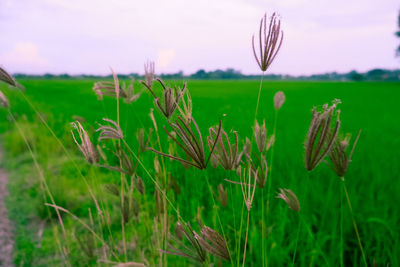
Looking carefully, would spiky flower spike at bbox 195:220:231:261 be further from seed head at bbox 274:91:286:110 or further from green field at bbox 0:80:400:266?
seed head at bbox 274:91:286:110

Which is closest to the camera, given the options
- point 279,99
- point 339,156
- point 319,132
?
point 319,132

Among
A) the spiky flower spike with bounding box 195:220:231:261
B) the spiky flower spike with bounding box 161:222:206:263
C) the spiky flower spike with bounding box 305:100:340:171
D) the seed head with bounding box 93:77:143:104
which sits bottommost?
the spiky flower spike with bounding box 161:222:206:263

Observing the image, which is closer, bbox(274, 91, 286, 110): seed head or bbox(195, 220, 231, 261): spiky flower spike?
bbox(195, 220, 231, 261): spiky flower spike

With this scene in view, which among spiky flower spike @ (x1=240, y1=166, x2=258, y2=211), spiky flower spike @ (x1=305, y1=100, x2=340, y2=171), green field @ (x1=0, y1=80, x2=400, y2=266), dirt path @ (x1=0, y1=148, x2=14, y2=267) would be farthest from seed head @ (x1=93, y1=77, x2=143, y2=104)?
dirt path @ (x1=0, y1=148, x2=14, y2=267)

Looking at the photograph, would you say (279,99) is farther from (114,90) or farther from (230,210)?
(230,210)

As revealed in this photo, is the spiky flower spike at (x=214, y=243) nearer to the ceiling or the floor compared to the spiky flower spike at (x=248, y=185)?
nearer to the floor

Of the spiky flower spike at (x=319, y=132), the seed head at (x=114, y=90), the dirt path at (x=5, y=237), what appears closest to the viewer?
the spiky flower spike at (x=319, y=132)

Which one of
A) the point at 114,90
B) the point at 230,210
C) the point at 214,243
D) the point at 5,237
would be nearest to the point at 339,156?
the point at 214,243

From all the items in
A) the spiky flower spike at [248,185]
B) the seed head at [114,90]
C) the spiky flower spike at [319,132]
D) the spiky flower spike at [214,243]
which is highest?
the seed head at [114,90]

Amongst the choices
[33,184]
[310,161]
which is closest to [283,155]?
[310,161]

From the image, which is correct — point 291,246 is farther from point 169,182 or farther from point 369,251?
point 169,182

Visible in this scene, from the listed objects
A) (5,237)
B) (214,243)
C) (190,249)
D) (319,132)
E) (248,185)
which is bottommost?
(5,237)

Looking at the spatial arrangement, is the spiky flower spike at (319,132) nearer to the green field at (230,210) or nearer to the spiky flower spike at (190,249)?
Answer: the green field at (230,210)

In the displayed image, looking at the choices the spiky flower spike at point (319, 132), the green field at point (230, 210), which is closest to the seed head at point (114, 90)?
the green field at point (230, 210)
